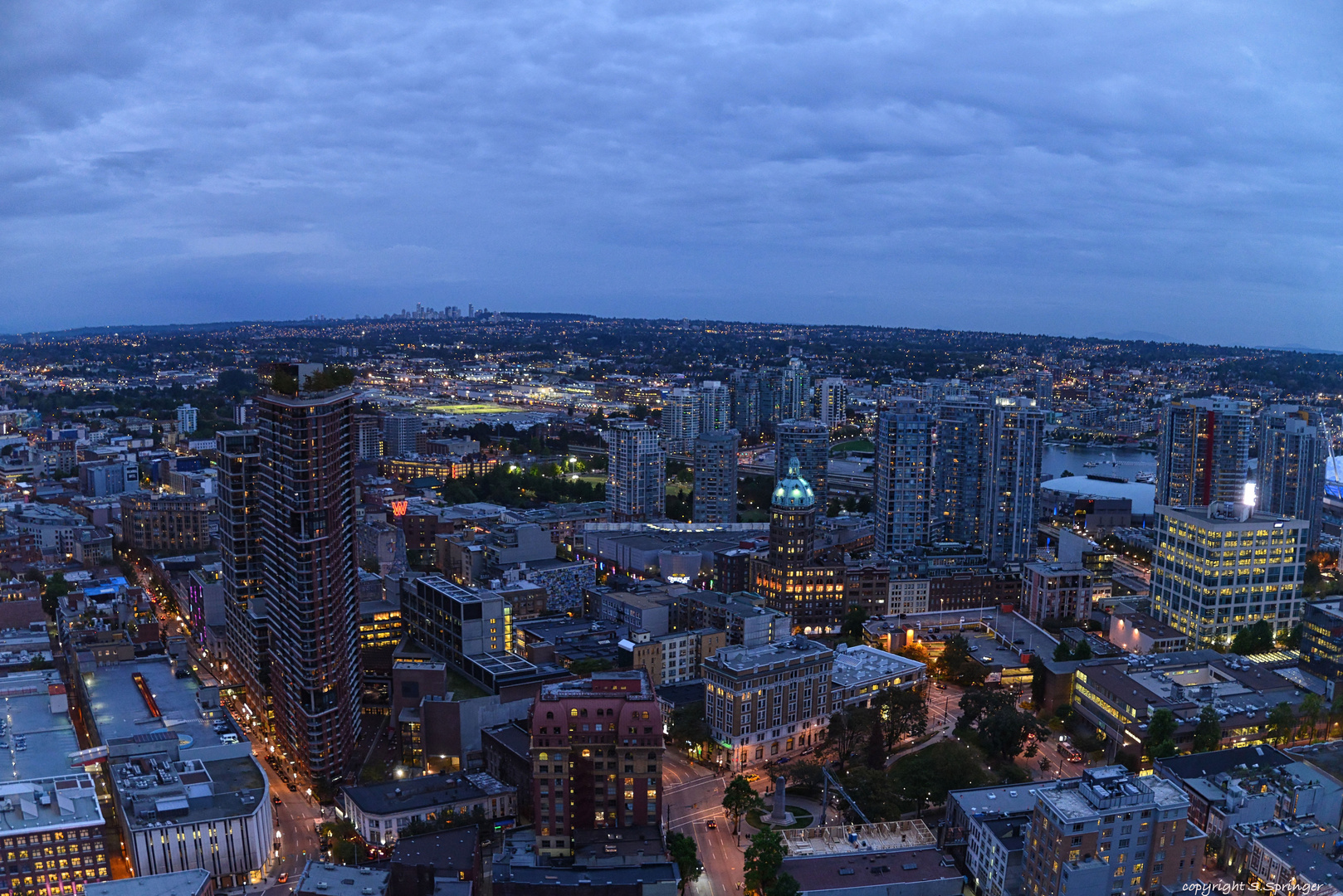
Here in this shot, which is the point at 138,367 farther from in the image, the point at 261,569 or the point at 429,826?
the point at 429,826

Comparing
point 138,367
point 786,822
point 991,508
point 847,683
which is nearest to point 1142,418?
point 991,508

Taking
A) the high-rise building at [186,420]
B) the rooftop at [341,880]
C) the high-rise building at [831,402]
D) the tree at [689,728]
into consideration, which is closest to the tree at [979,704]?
the tree at [689,728]

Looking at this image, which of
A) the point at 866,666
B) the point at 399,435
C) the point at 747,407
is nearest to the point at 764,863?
the point at 866,666

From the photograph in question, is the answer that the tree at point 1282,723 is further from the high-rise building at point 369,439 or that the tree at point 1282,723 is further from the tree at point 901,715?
the high-rise building at point 369,439

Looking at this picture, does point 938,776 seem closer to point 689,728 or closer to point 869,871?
point 869,871

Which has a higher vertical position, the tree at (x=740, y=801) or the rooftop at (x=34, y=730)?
the rooftop at (x=34, y=730)

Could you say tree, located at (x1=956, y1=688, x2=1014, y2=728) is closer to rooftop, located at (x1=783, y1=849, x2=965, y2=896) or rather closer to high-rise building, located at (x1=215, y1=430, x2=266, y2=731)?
rooftop, located at (x1=783, y1=849, x2=965, y2=896)
